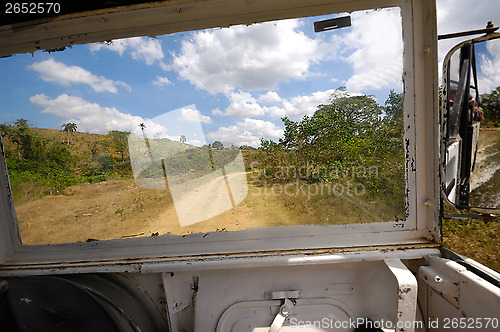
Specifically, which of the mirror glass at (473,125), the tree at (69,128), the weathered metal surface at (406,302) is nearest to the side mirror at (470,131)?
the mirror glass at (473,125)

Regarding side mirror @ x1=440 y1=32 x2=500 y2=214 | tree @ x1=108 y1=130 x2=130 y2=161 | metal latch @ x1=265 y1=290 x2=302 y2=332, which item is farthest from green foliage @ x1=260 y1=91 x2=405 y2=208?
tree @ x1=108 y1=130 x2=130 y2=161

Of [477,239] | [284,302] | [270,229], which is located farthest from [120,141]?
[477,239]

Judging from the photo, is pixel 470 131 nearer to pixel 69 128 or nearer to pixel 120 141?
pixel 120 141

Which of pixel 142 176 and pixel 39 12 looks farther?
pixel 142 176

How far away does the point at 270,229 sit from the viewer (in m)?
1.46

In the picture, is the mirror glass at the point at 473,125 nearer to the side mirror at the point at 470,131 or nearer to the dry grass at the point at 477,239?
the side mirror at the point at 470,131

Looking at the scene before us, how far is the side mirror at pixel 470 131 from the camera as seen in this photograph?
1124mm

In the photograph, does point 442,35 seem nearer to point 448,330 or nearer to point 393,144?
point 393,144

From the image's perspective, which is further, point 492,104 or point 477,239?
point 477,239

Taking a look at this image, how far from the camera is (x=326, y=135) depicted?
144 centimetres

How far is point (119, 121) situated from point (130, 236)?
733 mm

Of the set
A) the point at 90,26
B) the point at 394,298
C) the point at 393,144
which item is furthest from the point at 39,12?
the point at 394,298

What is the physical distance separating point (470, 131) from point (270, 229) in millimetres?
1135

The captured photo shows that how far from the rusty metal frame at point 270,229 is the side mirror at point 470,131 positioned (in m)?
0.09
